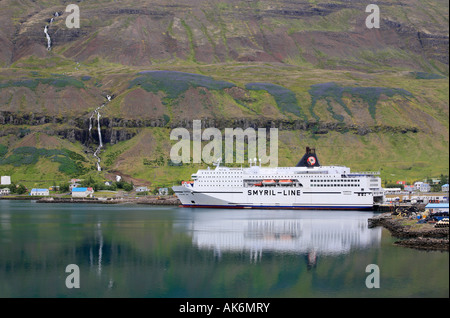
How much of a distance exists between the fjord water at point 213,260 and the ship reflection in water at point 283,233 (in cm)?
11

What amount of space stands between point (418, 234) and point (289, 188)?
45032 millimetres

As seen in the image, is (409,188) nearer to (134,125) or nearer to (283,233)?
(283,233)

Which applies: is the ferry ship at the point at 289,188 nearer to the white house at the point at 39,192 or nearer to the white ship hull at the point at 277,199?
the white ship hull at the point at 277,199

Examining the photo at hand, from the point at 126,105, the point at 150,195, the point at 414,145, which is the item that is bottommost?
the point at 150,195

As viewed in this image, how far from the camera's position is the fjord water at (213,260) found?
43312 millimetres

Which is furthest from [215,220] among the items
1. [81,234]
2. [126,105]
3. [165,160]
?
[126,105]

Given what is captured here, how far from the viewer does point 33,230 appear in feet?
245

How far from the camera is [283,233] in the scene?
71.2 m

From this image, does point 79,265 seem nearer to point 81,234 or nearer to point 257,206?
point 81,234

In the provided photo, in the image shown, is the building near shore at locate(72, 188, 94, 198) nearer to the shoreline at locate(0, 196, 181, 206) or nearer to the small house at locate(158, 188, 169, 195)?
the shoreline at locate(0, 196, 181, 206)

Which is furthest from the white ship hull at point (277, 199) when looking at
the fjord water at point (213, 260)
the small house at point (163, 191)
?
the small house at point (163, 191)

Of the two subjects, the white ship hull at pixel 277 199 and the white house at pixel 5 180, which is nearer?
the white ship hull at pixel 277 199

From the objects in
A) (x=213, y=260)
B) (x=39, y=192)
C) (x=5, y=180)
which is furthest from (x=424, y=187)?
(x=5, y=180)

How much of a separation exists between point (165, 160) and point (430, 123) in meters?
88.9
